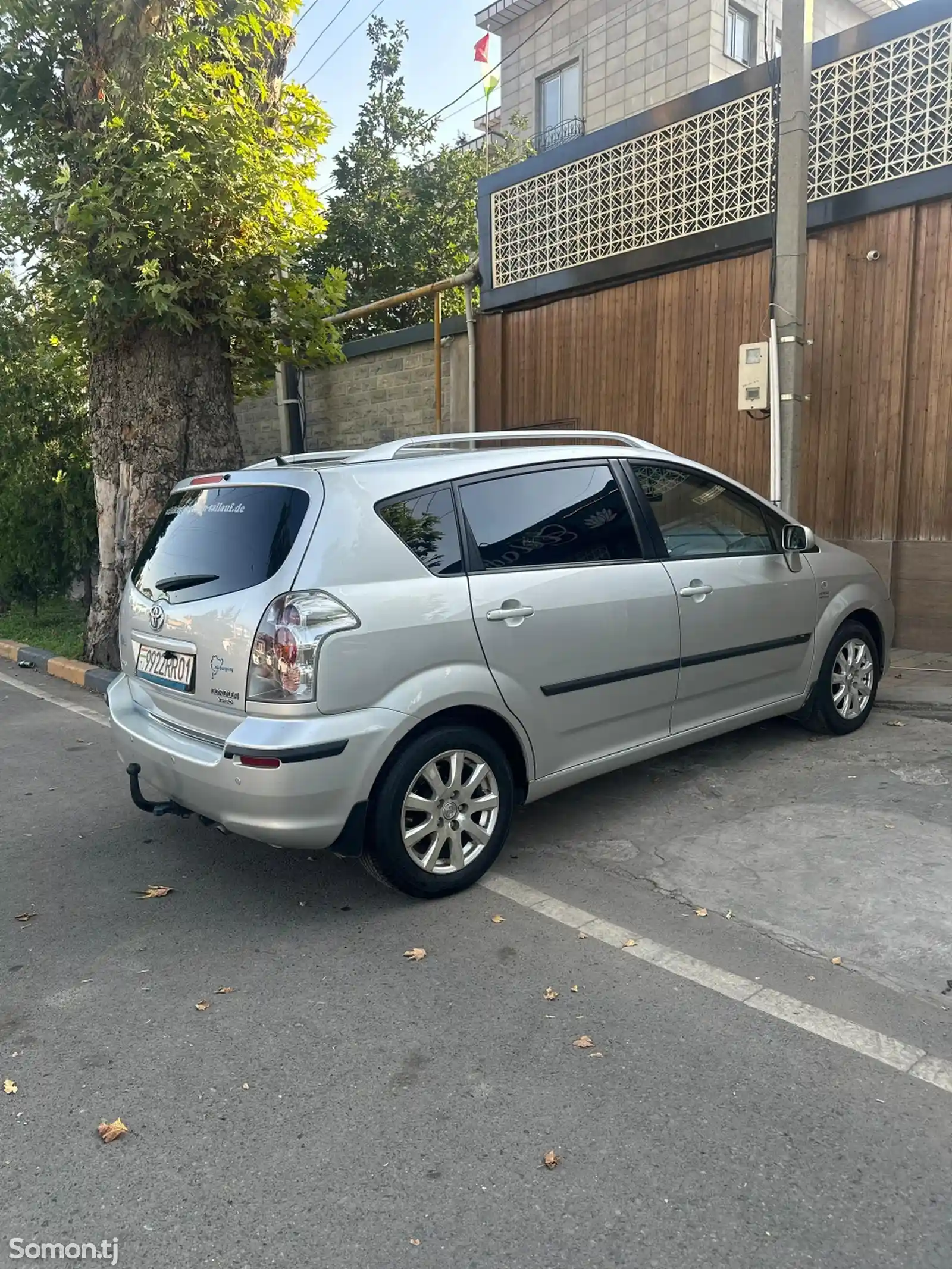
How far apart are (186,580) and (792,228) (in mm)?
5366

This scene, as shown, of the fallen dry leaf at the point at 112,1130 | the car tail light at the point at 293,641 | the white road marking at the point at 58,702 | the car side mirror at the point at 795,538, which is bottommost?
the fallen dry leaf at the point at 112,1130

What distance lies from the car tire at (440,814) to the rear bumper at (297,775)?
107mm

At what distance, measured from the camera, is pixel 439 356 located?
37.7 ft

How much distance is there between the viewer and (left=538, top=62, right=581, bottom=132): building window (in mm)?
20672

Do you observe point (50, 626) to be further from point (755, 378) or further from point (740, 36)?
point (740, 36)

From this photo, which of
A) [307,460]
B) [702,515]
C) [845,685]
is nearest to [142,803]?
[307,460]

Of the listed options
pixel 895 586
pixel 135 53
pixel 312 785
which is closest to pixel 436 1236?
pixel 312 785

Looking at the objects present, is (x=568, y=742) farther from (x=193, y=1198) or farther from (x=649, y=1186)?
(x=193, y=1198)


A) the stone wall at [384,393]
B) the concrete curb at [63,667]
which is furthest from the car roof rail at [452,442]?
the stone wall at [384,393]

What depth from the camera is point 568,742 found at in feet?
13.5

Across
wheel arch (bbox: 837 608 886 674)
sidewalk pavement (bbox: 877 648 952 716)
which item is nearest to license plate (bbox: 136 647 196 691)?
wheel arch (bbox: 837 608 886 674)

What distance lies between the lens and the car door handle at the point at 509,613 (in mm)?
3783

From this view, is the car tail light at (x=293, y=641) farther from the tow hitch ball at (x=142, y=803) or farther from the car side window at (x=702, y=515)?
the car side window at (x=702, y=515)

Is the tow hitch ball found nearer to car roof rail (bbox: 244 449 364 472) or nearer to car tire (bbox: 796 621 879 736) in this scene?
car roof rail (bbox: 244 449 364 472)
